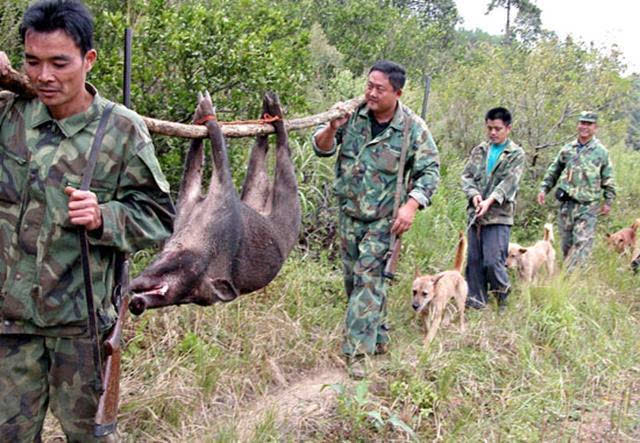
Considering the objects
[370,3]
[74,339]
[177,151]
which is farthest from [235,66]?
[370,3]

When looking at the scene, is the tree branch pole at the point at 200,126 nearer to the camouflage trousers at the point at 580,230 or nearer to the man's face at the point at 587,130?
the man's face at the point at 587,130

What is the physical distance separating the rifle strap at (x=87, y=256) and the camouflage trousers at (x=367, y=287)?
3.06 metres

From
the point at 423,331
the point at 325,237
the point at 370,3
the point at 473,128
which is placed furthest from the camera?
the point at 370,3

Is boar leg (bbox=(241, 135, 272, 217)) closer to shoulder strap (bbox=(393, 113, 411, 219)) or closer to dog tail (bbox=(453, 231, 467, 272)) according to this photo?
shoulder strap (bbox=(393, 113, 411, 219))

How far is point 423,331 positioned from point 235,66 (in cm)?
296

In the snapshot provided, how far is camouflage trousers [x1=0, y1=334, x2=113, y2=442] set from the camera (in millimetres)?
2916

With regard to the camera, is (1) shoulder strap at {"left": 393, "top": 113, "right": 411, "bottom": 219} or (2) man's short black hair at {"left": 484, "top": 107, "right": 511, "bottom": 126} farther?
(2) man's short black hair at {"left": 484, "top": 107, "right": 511, "bottom": 126}

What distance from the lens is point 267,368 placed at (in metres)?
5.45

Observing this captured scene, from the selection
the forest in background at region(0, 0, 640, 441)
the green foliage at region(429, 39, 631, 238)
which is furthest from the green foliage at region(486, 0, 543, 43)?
the forest in background at region(0, 0, 640, 441)

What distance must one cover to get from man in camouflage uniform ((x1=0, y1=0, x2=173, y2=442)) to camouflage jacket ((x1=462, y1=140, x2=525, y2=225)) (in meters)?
4.97

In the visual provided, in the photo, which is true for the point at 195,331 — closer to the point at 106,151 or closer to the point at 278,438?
the point at 278,438

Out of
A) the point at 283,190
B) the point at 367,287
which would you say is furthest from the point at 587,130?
the point at 283,190

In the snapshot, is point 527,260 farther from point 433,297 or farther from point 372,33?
point 372,33

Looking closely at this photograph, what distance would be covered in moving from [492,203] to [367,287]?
2.20 meters
